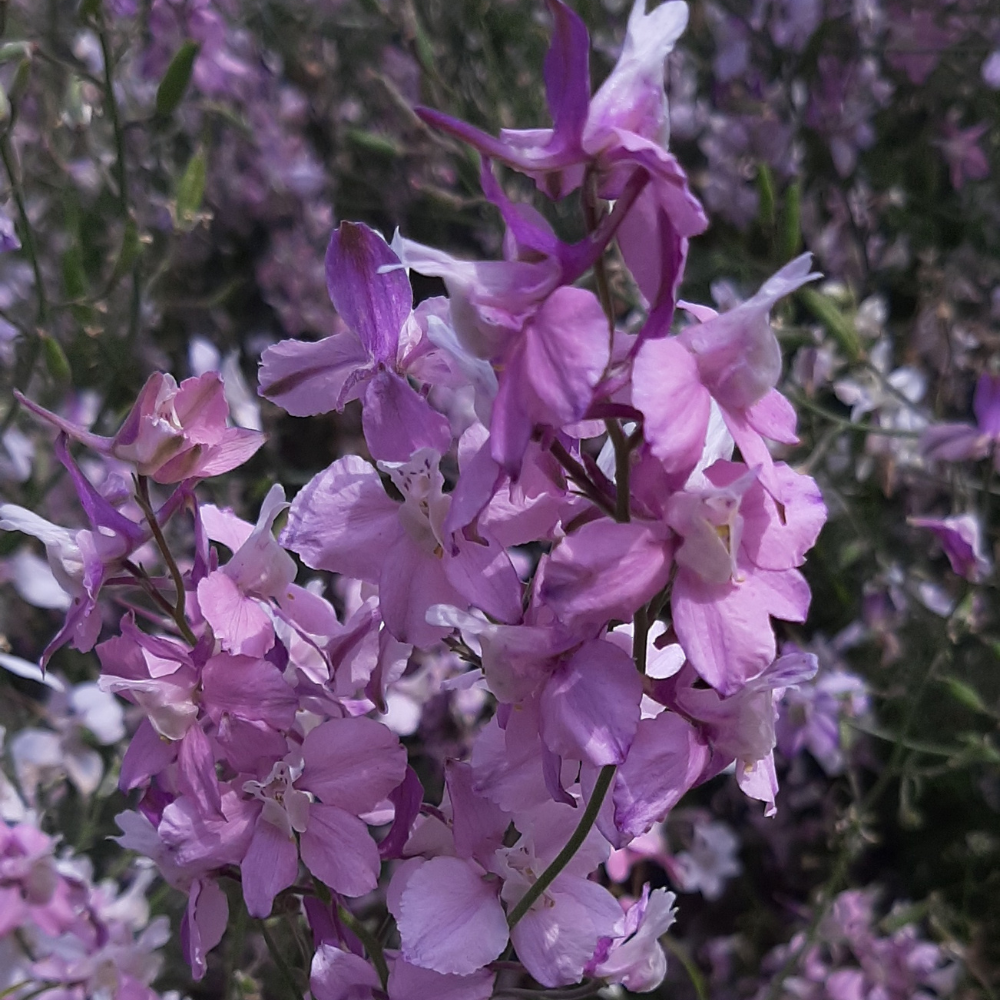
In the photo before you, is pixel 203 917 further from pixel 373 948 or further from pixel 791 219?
pixel 791 219

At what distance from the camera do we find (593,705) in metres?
0.32

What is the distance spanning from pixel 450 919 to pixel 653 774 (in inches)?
3.6

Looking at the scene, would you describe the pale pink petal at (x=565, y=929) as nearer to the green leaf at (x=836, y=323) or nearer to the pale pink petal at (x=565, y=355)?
the pale pink petal at (x=565, y=355)

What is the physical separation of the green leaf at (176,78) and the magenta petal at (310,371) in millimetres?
477

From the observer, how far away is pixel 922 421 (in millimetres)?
1143

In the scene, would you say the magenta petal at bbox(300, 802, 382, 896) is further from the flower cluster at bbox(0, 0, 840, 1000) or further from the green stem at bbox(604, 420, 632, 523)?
the green stem at bbox(604, 420, 632, 523)

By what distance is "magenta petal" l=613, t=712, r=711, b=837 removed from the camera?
0.33 meters

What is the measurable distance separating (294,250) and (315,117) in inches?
9.3

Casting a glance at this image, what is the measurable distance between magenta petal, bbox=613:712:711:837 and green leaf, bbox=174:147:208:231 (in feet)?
2.11

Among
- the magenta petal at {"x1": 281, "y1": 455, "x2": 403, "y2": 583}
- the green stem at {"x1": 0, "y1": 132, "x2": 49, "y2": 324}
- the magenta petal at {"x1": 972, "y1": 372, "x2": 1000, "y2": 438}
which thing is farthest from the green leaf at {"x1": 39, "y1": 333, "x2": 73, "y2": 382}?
the magenta petal at {"x1": 972, "y1": 372, "x2": 1000, "y2": 438}

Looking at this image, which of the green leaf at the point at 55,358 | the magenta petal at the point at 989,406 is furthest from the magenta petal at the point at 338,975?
the magenta petal at the point at 989,406

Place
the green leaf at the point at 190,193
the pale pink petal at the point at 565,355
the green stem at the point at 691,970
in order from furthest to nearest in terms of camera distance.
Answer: the green leaf at the point at 190,193 → the green stem at the point at 691,970 → the pale pink petal at the point at 565,355

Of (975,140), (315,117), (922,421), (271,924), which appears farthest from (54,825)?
(975,140)

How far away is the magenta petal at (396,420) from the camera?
1.17ft
